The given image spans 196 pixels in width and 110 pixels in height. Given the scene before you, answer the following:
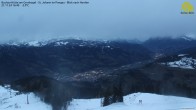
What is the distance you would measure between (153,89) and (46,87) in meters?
34.2

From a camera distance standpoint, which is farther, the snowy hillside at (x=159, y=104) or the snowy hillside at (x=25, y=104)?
the snowy hillside at (x=25, y=104)

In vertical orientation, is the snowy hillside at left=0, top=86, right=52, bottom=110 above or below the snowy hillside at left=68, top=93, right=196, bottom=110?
below

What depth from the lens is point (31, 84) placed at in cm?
11588

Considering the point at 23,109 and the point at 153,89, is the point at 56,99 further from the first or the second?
the point at 153,89

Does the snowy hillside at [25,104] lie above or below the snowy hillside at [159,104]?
below

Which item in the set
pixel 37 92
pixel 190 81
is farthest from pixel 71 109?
pixel 190 81

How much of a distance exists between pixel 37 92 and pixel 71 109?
759 inches

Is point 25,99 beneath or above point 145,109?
beneath

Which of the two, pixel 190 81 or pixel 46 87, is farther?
pixel 190 81

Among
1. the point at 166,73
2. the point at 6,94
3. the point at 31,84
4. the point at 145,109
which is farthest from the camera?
the point at 166,73

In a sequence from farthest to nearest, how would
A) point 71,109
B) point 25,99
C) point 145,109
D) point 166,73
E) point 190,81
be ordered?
1. point 166,73
2. point 190,81
3. point 25,99
4. point 71,109
5. point 145,109

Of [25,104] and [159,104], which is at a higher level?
[159,104]

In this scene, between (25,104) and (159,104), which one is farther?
(25,104)

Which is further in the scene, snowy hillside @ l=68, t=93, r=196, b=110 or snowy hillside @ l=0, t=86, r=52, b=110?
snowy hillside @ l=0, t=86, r=52, b=110
